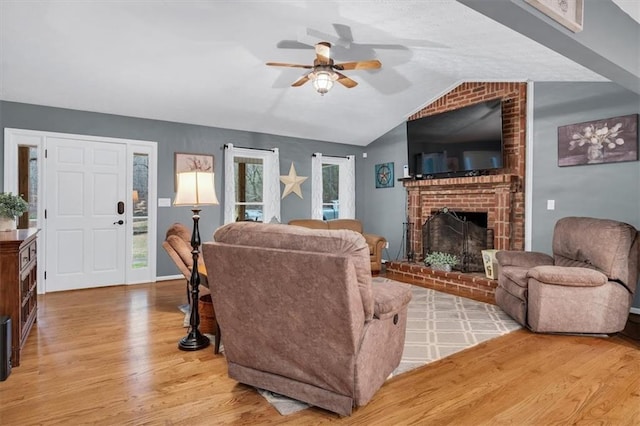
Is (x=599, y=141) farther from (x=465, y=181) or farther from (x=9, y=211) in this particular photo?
(x=9, y=211)

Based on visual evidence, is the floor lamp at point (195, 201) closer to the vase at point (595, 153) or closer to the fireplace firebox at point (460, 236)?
the fireplace firebox at point (460, 236)

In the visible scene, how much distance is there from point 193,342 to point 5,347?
3.82 ft

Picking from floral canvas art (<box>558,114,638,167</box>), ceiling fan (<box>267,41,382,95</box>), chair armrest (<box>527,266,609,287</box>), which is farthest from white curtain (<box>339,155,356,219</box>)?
chair armrest (<box>527,266,609,287</box>)

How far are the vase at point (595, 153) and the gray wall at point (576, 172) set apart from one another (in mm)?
72

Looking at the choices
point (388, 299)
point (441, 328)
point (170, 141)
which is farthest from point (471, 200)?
point (170, 141)

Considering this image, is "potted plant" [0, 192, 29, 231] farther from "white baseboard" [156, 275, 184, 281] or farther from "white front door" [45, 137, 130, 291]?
"white baseboard" [156, 275, 184, 281]

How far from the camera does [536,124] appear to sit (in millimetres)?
4797

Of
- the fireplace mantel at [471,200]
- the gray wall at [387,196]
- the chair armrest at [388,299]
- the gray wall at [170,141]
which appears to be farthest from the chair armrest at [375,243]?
the chair armrest at [388,299]

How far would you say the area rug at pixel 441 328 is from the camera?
102 inches

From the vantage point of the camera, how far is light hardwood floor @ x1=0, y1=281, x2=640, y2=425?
6.52 ft

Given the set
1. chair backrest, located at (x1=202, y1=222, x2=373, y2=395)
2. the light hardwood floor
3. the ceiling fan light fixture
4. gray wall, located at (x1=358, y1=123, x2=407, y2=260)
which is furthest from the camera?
gray wall, located at (x1=358, y1=123, x2=407, y2=260)

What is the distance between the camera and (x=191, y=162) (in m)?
5.71

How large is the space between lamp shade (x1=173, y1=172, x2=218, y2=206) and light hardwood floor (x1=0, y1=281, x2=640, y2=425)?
117 cm

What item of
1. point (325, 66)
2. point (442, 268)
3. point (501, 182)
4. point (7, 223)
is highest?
point (325, 66)
